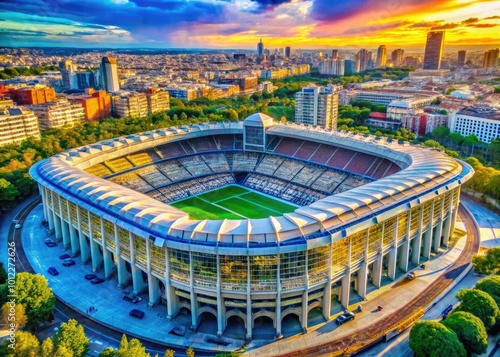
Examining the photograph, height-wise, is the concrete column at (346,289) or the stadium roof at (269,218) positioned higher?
the stadium roof at (269,218)

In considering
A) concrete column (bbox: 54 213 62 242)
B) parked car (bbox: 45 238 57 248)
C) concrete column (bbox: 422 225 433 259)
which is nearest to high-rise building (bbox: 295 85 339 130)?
concrete column (bbox: 422 225 433 259)

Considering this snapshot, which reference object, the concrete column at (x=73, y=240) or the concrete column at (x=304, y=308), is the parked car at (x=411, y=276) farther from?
the concrete column at (x=73, y=240)

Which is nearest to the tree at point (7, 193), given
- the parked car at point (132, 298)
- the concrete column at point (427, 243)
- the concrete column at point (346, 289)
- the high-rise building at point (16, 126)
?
the parked car at point (132, 298)

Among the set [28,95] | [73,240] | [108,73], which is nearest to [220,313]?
[73,240]

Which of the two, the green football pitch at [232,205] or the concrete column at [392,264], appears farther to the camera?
the green football pitch at [232,205]

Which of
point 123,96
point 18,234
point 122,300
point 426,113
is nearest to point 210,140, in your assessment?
point 18,234

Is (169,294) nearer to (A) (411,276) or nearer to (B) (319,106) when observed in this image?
(A) (411,276)

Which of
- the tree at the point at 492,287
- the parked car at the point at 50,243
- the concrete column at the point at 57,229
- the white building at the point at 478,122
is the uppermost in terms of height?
the white building at the point at 478,122
